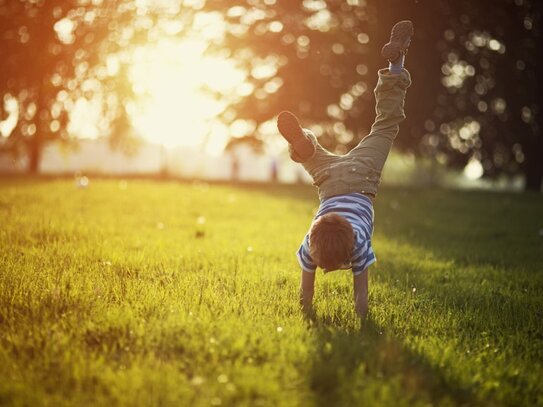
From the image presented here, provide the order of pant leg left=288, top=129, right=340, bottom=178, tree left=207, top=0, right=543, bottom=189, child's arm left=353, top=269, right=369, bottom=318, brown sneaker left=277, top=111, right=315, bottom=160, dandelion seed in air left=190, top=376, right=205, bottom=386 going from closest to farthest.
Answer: dandelion seed in air left=190, top=376, right=205, bottom=386, child's arm left=353, top=269, right=369, bottom=318, brown sneaker left=277, top=111, right=315, bottom=160, pant leg left=288, top=129, right=340, bottom=178, tree left=207, top=0, right=543, bottom=189

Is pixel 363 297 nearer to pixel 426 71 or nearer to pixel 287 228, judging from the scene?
pixel 287 228

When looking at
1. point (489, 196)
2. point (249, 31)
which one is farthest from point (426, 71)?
point (249, 31)

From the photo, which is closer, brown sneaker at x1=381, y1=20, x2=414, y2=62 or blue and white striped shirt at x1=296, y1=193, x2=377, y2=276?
blue and white striped shirt at x1=296, y1=193, x2=377, y2=276

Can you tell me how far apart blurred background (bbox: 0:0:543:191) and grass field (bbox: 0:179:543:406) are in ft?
38.1

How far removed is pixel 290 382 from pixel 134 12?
67.0 feet

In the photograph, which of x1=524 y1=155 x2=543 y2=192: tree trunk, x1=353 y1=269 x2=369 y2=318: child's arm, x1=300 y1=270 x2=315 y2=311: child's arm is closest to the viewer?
x1=353 y1=269 x2=369 y2=318: child's arm

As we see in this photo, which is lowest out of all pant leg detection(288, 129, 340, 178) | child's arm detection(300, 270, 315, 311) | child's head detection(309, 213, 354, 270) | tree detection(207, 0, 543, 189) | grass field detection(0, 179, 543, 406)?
grass field detection(0, 179, 543, 406)

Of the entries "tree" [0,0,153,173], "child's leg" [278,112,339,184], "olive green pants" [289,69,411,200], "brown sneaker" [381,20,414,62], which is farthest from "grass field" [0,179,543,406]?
"tree" [0,0,153,173]

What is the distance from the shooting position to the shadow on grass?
2846 millimetres

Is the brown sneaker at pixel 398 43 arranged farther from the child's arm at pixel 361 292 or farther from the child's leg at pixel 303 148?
the child's arm at pixel 361 292

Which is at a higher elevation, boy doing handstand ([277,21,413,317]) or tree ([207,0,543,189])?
tree ([207,0,543,189])

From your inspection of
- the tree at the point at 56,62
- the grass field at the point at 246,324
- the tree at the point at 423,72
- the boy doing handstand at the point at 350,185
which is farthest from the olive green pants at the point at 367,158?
the tree at the point at 56,62

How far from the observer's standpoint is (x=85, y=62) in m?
24.3

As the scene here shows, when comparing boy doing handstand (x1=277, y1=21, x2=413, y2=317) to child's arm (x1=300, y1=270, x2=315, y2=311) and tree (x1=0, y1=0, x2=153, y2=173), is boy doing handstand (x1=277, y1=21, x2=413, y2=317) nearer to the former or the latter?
child's arm (x1=300, y1=270, x2=315, y2=311)
